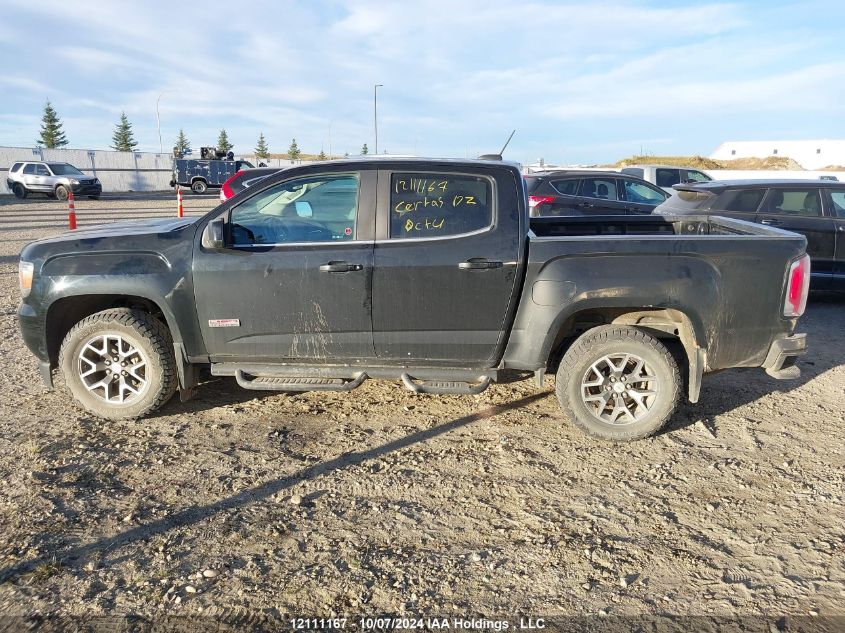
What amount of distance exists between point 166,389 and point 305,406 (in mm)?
1021

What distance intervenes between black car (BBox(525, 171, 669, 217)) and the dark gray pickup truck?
22.9ft

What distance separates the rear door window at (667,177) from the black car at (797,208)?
7906 millimetres

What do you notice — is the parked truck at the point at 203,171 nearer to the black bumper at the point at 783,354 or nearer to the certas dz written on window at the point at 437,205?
the certas dz written on window at the point at 437,205

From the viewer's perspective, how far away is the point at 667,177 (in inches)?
637

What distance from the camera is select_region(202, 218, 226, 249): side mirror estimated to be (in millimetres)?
4191

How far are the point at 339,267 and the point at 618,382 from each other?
2026 mm

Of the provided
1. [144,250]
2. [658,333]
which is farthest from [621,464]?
[144,250]

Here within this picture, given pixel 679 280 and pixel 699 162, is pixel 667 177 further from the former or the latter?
pixel 699 162

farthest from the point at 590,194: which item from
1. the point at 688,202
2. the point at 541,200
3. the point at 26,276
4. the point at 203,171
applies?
the point at 203,171

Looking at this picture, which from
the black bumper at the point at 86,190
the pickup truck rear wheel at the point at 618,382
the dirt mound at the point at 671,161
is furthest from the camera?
the dirt mound at the point at 671,161

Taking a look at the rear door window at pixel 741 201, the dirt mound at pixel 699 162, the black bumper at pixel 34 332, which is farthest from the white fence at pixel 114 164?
the rear door window at pixel 741 201

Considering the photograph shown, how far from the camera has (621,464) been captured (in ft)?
13.2

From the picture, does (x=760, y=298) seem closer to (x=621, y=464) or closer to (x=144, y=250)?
(x=621, y=464)

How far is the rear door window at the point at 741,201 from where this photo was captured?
828 centimetres
